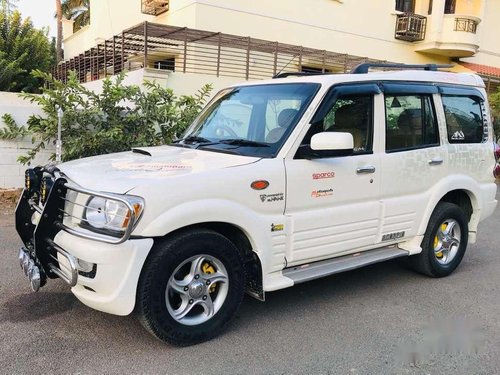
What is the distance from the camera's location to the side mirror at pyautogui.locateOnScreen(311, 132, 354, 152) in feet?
12.4

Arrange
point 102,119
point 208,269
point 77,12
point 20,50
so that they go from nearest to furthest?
point 208,269, point 102,119, point 20,50, point 77,12

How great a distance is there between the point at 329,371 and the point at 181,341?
3.41ft

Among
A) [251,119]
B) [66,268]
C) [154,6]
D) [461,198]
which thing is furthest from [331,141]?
[154,6]

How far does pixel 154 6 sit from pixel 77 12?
1456 cm

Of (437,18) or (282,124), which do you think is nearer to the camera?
(282,124)

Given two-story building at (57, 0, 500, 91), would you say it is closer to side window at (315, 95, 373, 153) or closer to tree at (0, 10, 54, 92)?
tree at (0, 10, 54, 92)

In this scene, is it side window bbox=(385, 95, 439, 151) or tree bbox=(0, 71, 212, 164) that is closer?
side window bbox=(385, 95, 439, 151)

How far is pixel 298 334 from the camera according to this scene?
3.81m

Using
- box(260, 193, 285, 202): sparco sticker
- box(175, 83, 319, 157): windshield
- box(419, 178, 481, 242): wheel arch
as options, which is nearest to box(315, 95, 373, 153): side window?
box(175, 83, 319, 157): windshield

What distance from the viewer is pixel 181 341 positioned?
3479mm

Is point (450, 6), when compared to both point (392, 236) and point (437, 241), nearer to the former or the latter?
point (437, 241)

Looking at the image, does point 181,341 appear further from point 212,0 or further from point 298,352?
point 212,0

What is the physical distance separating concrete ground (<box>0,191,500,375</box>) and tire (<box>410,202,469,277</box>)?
218 millimetres

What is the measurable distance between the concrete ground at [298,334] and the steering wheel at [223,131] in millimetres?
1495
